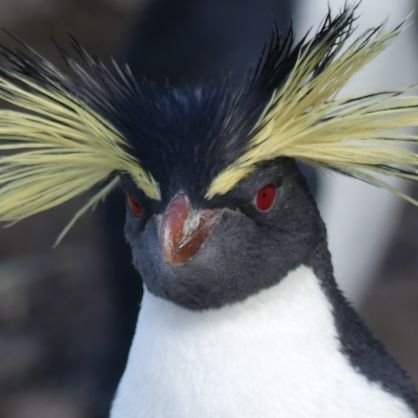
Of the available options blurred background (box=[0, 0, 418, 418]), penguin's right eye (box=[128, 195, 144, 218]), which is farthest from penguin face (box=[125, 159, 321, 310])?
blurred background (box=[0, 0, 418, 418])

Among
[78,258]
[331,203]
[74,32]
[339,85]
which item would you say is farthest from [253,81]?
[74,32]

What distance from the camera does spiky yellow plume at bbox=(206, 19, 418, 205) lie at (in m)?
2.81

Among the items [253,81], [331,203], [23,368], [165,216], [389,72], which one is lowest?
[23,368]

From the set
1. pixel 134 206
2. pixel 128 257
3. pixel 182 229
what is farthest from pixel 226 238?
Answer: pixel 128 257

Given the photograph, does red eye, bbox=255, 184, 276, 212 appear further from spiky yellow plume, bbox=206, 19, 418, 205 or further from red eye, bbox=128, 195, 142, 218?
red eye, bbox=128, 195, 142, 218

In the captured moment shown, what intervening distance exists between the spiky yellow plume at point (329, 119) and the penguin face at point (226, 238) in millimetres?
51

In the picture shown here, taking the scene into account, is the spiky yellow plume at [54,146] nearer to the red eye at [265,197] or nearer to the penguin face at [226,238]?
the penguin face at [226,238]

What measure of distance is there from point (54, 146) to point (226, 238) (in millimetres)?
394

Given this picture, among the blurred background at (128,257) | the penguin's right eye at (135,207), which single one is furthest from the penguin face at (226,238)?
the blurred background at (128,257)

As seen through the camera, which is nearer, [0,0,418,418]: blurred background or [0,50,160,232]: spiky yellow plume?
[0,50,160,232]: spiky yellow plume

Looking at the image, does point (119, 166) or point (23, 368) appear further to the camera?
point (23, 368)

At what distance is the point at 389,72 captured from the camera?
5.75m

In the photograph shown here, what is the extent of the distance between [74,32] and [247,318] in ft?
18.2

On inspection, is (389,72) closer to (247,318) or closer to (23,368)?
(23,368)
